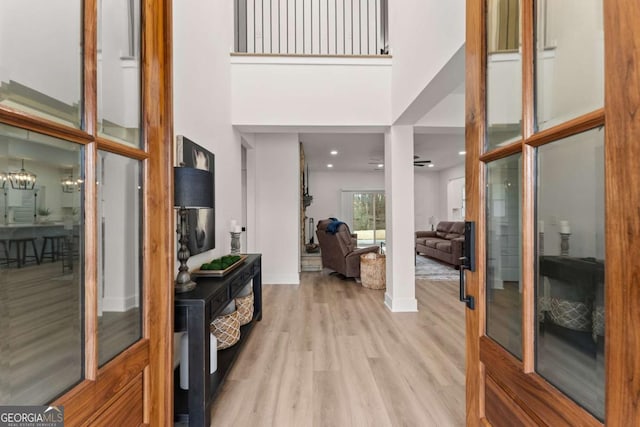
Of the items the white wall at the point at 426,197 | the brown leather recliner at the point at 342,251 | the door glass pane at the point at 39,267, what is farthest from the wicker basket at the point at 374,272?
the white wall at the point at 426,197

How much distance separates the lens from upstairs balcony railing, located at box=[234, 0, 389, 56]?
15.2 feet

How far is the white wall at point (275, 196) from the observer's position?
17.4 feet

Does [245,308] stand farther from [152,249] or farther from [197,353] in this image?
[152,249]

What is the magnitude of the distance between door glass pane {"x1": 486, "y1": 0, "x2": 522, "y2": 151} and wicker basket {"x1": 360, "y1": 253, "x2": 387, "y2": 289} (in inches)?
157

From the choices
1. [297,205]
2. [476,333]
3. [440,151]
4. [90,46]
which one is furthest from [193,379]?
[440,151]

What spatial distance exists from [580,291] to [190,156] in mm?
2423

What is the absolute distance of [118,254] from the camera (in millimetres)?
1142

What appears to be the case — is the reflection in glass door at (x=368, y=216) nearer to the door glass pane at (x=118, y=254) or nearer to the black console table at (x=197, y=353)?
the black console table at (x=197, y=353)

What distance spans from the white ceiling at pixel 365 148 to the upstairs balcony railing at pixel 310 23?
1473 millimetres

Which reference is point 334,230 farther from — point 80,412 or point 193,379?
point 80,412

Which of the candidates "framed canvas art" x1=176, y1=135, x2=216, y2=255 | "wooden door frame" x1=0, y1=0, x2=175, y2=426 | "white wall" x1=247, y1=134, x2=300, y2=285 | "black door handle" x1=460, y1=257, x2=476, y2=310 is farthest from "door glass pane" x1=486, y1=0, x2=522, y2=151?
"white wall" x1=247, y1=134, x2=300, y2=285

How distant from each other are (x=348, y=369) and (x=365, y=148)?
16.4 feet

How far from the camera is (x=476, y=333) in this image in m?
1.14

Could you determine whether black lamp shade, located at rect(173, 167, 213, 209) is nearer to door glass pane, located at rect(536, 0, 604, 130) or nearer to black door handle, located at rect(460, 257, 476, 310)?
black door handle, located at rect(460, 257, 476, 310)
